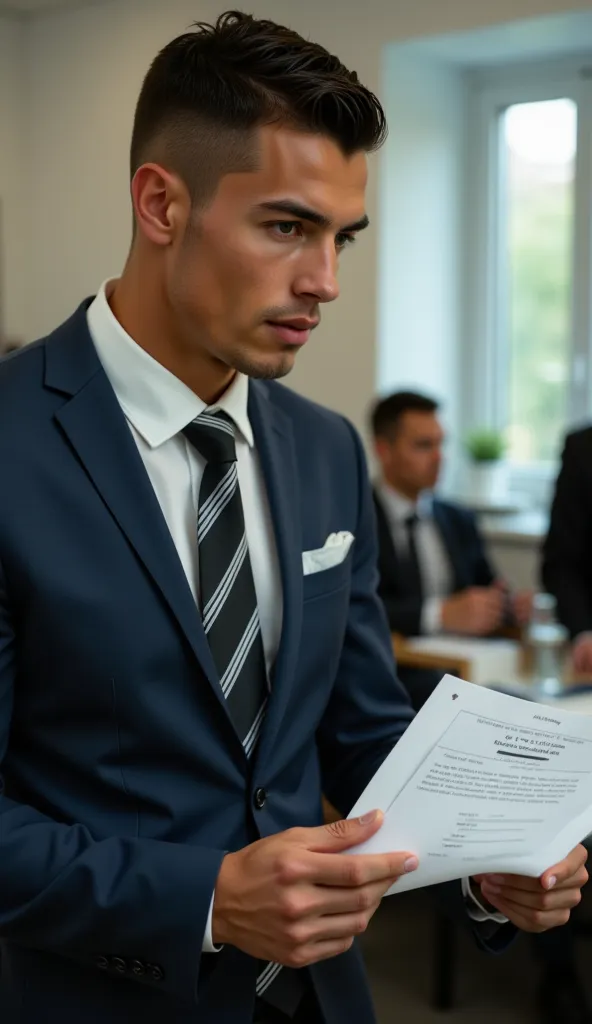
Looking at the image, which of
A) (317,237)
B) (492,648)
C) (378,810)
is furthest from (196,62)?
(492,648)

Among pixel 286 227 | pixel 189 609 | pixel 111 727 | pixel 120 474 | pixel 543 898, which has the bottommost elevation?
pixel 543 898

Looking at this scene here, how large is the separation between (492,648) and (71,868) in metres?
2.27

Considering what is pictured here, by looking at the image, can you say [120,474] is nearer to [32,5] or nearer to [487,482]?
[487,482]

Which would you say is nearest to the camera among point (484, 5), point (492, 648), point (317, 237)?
point (317, 237)

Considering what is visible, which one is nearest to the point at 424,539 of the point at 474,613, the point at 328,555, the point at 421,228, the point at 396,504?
the point at 396,504

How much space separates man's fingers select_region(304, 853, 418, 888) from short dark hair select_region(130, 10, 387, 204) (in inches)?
25.9

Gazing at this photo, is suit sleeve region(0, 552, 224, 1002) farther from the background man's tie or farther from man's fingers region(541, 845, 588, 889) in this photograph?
man's fingers region(541, 845, 588, 889)

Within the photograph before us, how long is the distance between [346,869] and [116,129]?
4.45 metres

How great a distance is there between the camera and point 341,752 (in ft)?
4.75

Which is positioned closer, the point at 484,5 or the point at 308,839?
the point at 308,839

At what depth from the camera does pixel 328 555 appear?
4.39ft

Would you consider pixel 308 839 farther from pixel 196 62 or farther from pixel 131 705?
pixel 196 62

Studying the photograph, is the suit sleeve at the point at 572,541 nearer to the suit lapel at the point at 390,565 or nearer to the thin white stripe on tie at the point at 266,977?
the suit lapel at the point at 390,565

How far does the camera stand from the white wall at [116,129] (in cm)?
450
